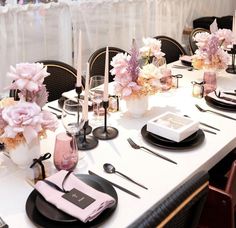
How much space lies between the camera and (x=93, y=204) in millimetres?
1013

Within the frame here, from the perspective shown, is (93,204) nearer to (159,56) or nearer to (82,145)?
(82,145)

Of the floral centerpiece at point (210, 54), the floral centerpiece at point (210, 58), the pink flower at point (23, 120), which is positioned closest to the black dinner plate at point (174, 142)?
the pink flower at point (23, 120)

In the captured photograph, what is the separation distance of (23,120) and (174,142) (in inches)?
23.5

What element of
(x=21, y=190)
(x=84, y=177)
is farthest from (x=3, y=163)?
(x=84, y=177)

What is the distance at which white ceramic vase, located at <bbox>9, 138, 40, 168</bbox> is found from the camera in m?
1.23

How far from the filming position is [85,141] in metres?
1.46

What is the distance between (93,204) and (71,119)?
47 centimetres

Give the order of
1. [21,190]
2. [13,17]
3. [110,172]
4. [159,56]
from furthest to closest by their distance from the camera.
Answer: [13,17], [159,56], [110,172], [21,190]

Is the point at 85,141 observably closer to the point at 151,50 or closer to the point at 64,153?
the point at 64,153

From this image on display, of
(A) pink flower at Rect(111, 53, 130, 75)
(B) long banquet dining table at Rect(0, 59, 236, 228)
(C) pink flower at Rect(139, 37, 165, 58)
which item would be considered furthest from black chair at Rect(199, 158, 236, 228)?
(C) pink flower at Rect(139, 37, 165, 58)

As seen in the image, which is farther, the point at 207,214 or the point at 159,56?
the point at 159,56

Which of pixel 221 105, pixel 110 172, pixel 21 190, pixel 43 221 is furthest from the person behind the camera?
pixel 221 105

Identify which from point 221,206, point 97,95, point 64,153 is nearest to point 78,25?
point 97,95

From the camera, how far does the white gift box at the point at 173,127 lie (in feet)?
4.69
